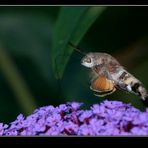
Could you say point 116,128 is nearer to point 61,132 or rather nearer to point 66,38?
point 61,132

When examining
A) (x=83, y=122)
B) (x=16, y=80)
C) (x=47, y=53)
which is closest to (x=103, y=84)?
(x=83, y=122)

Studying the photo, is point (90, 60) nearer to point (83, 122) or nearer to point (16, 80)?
point (83, 122)

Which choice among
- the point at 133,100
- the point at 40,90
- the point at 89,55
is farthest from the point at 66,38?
the point at 40,90

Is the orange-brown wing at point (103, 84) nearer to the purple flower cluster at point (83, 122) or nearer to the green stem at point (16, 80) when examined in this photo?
the purple flower cluster at point (83, 122)

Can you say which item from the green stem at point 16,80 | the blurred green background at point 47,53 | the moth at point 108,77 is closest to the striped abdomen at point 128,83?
the moth at point 108,77

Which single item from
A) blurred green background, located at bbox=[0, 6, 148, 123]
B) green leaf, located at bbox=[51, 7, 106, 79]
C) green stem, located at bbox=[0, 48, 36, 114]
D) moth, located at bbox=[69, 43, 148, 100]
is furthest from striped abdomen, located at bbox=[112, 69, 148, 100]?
green stem, located at bbox=[0, 48, 36, 114]

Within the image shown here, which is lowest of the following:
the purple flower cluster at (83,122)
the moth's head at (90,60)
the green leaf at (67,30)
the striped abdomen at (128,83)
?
the purple flower cluster at (83,122)

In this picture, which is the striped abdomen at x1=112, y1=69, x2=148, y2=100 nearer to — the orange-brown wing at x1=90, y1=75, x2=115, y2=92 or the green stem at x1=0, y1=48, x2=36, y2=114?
the orange-brown wing at x1=90, y1=75, x2=115, y2=92
